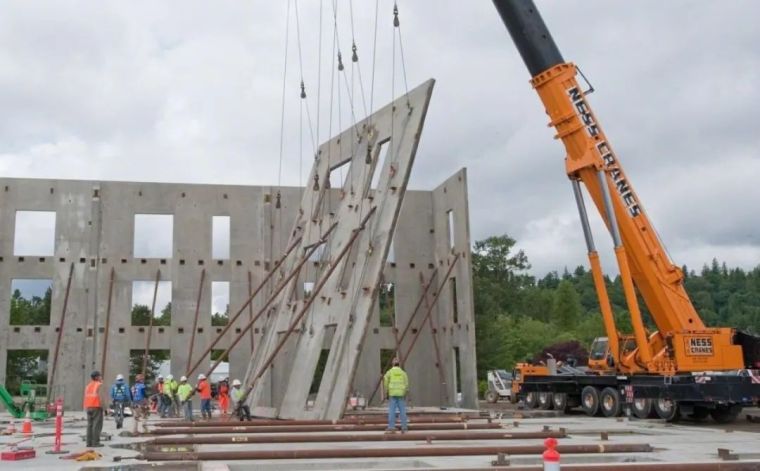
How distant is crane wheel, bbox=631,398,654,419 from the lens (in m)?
20.4

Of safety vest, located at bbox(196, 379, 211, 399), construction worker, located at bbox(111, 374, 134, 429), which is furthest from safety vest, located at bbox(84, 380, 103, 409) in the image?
safety vest, located at bbox(196, 379, 211, 399)

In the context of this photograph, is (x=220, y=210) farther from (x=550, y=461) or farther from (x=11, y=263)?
(x=550, y=461)

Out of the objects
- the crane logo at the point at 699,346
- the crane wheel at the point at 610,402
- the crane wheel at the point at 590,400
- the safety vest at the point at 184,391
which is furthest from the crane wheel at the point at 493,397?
the safety vest at the point at 184,391

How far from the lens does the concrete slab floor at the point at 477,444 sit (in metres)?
10.5

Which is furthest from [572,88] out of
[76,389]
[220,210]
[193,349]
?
[76,389]

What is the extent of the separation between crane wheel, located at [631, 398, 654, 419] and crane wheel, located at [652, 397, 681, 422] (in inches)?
6.7

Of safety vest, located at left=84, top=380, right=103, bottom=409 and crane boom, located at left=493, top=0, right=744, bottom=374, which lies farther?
crane boom, located at left=493, top=0, right=744, bottom=374

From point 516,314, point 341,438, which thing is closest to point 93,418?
point 341,438

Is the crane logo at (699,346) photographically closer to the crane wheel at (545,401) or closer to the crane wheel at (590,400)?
the crane wheel at (590,400)

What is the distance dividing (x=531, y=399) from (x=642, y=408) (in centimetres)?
652

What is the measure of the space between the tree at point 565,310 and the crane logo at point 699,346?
6525 cm

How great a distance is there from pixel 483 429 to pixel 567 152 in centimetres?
823

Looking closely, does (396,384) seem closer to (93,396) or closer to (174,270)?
(93,396)

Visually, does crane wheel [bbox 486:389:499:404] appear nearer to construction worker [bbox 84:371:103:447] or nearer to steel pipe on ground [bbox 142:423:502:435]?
steel pipe on ground [bbox 142:423:502:435]
